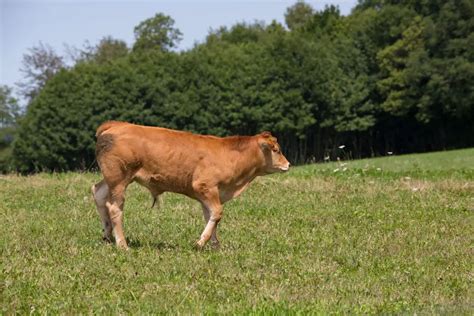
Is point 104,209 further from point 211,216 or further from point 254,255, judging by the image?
point 254,255

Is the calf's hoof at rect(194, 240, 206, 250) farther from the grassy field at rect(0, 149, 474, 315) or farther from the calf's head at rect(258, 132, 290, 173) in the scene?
the calf's head at rect(258, 132, 290, 173)

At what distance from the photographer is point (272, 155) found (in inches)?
493

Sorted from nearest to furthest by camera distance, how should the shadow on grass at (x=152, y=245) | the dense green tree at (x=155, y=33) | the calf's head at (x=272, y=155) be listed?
the shadow on grass at (x=152, y=245), the calf's head at (x=272, y=155), the dense green tree at (x=155, y=33)

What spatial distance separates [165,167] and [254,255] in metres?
1.91

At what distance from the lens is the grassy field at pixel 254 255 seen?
8.11 metres

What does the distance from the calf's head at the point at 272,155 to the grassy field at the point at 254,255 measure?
1.10m

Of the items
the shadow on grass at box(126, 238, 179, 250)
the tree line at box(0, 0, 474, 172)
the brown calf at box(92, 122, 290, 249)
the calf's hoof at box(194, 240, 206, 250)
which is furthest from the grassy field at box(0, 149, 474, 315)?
Result: the tree line at box(0, 0, 474, 172)

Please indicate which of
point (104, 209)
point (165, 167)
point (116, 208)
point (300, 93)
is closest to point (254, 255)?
point (165, 167)

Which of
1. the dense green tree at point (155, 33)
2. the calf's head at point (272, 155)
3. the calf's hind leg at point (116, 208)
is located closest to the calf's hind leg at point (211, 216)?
the calf's hind leg at point (116, 208)

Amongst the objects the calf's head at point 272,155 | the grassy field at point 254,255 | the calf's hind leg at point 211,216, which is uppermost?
the calf's head at point 272,155

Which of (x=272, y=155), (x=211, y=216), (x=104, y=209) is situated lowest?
(x=211, y=216)

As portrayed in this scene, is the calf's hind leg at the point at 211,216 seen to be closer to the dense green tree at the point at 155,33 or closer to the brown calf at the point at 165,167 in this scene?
the brown calf at the point at 165,167

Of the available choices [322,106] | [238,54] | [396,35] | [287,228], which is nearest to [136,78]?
[238,54]

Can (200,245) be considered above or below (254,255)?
above
